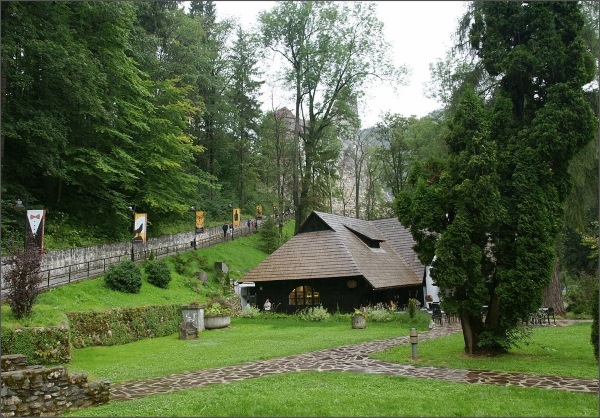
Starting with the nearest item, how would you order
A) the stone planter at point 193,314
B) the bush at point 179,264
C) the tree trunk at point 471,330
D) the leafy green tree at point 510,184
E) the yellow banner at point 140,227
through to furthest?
the leafy green tree at point 510,184
the tree trunk at point 471,330
the stone planter at point 193,314
the yellow banner at point 140,227
the bush at point 179,264

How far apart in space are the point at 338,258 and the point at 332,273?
1076 mm

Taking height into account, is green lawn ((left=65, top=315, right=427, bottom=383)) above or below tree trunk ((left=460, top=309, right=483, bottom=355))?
below

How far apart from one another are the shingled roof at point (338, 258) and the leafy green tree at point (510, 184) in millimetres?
11174

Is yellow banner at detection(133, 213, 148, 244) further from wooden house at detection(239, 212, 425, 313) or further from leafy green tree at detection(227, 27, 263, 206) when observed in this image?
leafy green tree at detection(227, 27, 263, 206)

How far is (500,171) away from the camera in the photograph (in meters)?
14.0

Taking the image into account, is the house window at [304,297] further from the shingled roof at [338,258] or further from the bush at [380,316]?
the bush at [380,316]

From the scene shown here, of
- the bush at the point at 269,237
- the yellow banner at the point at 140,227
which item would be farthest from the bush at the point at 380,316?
the bush at the point at 269,237

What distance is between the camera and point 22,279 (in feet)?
44.0

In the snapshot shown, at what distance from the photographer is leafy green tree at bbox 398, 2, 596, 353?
13.1 metres

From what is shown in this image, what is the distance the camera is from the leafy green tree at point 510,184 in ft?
43.0

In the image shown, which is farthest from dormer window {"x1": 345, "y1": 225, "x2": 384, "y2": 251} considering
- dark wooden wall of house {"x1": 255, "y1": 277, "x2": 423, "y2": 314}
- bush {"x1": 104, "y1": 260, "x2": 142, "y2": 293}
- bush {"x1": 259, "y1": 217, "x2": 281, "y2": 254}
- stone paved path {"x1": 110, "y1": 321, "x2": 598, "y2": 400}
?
stone paved path {"x1": 110, "y1": 321, "x2": 598, "y2": 400}

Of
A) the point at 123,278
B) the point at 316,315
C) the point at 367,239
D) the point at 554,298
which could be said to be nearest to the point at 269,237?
the point at 367,239

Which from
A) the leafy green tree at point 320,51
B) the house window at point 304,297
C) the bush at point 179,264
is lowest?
the house window at point 304,297

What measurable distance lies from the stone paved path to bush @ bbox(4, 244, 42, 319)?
15.3ft
